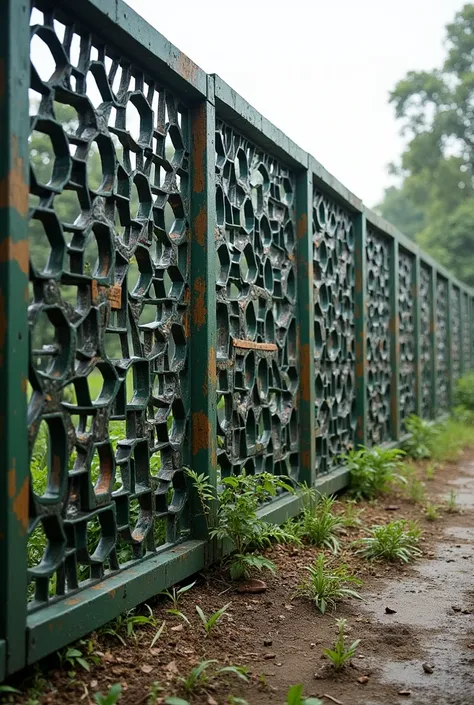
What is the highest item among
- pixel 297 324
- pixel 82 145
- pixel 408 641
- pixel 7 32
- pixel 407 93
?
pixel 407 93

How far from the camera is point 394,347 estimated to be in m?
8.48

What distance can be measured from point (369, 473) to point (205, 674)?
3787 mm

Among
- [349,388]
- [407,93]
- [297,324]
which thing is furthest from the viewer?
[407,93]

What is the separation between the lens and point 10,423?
2.41 m

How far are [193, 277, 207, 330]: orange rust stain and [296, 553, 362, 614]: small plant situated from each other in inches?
51.5

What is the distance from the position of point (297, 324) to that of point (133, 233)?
2370mm

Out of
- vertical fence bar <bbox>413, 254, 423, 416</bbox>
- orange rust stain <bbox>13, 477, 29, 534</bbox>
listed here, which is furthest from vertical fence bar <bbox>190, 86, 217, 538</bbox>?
vertical fence bar <bbox>413, 254, 423, 416</bbox>

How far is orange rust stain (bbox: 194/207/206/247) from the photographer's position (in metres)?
3.89

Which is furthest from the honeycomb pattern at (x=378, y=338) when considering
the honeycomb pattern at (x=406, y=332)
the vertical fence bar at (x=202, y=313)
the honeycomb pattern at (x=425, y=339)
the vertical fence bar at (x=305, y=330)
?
the vertical fence bar at (x=202, y=313)

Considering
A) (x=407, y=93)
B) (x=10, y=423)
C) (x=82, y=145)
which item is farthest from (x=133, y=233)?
(x=407, y=93)

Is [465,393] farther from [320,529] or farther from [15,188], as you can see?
[15,188]

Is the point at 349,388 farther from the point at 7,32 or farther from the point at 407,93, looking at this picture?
the point at 407,93

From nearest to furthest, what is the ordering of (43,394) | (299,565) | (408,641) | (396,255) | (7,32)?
(7,32) → (43,394) → (408,641) → (299,565) → (396,255)

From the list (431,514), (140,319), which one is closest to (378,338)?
(431,514)
